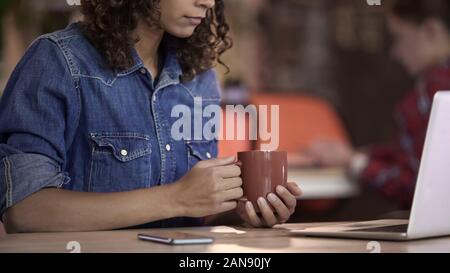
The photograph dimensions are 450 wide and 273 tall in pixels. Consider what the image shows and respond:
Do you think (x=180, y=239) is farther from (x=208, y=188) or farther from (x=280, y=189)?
(x=280, y=189)

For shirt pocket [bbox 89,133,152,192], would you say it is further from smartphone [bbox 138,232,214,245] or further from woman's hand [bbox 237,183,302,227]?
smartphone [bbox 138,232,214,245]

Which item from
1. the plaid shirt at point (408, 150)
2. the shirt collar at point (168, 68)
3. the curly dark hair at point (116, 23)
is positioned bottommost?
the plaid shirt at point (408, 150)

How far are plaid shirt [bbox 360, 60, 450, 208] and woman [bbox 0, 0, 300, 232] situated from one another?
177 cm

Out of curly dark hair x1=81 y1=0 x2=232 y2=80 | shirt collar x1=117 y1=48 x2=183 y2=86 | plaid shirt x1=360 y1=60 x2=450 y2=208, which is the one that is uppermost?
curly dark hair x1=81 y1=0 x2=232 y2=80

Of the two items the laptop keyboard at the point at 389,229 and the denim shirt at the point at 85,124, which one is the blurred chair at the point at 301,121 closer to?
the denim shirt at the point at 85,124

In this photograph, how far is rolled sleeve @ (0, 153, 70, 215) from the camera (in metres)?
1.47

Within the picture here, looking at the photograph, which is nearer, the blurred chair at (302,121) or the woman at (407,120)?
the woman at (407,120)

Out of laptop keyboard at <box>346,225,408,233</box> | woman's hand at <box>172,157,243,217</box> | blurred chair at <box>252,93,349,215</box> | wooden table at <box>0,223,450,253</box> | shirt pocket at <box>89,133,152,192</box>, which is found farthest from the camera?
blurred chair at <box>252,93,349,215</box>

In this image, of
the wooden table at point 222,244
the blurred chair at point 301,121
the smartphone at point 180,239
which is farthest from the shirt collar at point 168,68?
the blurred chair at point 301,121

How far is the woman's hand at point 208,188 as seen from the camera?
144cm

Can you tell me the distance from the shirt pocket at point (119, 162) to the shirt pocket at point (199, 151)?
0.42 feet

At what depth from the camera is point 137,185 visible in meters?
1.70

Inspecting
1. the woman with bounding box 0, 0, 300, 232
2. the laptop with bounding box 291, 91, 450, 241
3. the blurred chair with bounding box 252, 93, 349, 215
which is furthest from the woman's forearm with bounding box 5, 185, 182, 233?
the blurred chair with bounding box 252, 93, 349, 215
